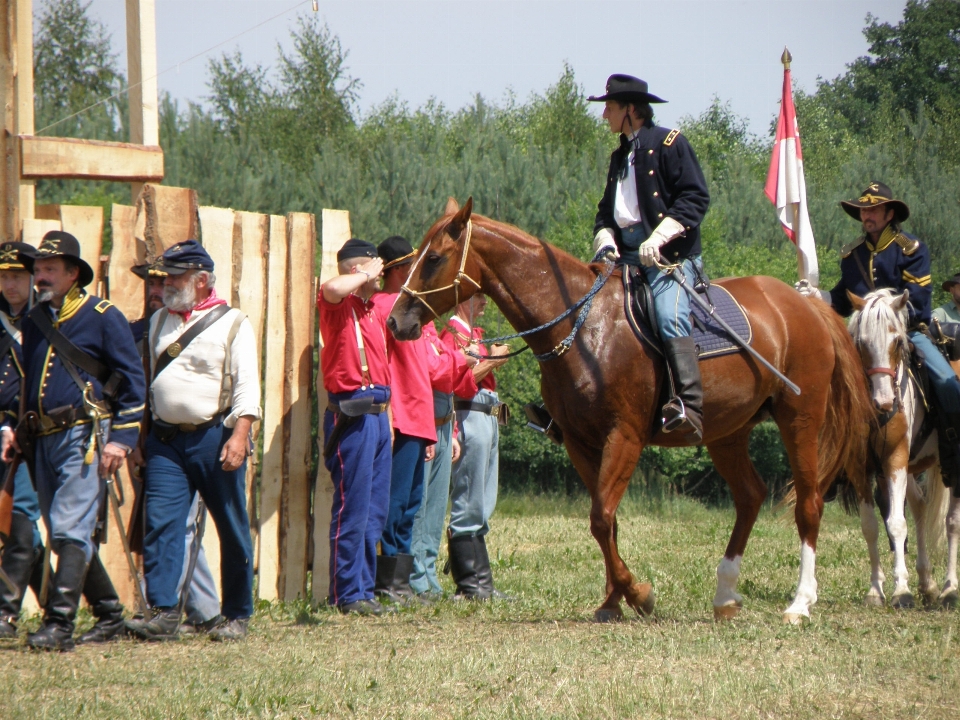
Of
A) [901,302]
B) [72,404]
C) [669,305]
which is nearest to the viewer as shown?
[72,404]

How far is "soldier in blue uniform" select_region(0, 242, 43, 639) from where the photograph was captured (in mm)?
6812

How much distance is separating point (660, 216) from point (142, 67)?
4.03 metres

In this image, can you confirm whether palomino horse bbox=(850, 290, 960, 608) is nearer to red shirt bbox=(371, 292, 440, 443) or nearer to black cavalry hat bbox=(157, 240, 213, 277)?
red shirt bbox=(371, 292, 440, 443)

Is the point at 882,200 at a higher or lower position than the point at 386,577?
higher

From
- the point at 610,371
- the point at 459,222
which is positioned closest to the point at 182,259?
the point at 459,222

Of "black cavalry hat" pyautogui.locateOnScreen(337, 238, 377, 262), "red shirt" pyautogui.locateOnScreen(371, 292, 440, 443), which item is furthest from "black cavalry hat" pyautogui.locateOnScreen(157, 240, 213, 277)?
"red shirt" pyautogui.locateOnScreen(371, 292, 440, 443)

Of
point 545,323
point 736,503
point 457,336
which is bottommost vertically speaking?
point 736,503

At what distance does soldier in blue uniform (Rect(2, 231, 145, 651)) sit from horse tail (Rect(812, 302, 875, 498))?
4892mm

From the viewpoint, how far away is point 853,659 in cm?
599

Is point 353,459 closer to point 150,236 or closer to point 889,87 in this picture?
point 150,236

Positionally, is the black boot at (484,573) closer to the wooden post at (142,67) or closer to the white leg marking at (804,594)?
the white leg marking at (804,594)

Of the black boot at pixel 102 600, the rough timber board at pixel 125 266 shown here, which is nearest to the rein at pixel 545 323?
the rough timber board at pixel 125 266

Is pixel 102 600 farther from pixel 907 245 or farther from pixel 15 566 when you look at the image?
pixel 907 245

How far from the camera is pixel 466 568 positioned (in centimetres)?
868
